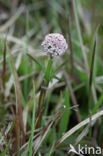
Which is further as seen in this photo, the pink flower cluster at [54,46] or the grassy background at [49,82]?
the grassy background at [49,82]

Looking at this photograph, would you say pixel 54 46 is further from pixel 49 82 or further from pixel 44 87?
pixel 49 82

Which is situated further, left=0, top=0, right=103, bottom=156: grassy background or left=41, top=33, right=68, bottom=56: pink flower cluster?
left=0, top=0, right=103, bottom=156: grassy background

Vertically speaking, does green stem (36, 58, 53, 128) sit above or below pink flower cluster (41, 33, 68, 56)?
below

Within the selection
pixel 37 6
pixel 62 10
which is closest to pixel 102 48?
pixel 62 10

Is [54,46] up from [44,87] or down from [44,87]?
up

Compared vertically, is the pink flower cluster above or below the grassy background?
above

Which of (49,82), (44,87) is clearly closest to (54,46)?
(44,87)

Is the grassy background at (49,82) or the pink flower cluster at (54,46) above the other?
the pink flower cluster at (54,46)

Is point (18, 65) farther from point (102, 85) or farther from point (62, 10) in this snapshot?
point (62, 10)
